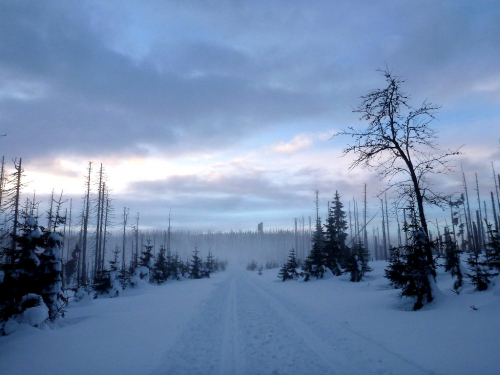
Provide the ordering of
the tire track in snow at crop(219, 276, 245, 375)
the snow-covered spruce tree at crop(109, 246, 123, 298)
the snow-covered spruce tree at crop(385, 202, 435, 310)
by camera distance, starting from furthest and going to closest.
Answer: the snow-covered spruce tree at crop(109, 246, 123, 298) < the snow-covered spruce tree at crop(385, 202, 435, 310) < the tire track in snow at crop(219, 276, 245, 375)

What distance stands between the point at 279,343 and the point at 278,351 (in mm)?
697

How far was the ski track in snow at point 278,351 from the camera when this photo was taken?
19.6ft

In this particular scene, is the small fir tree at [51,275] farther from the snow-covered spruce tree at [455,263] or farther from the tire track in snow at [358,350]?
the snow-covered spruce tree at [455,263]

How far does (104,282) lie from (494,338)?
79.2ft

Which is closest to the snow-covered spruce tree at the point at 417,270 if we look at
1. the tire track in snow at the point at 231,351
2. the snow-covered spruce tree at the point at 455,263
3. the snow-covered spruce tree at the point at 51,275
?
the snow-covered spruce tree at the point at 455,263

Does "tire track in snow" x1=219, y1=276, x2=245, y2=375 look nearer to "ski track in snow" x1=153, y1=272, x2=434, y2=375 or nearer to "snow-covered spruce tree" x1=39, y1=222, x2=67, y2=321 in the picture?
"ski track in snow" x1=153, y1=272, x2=434, y2=375

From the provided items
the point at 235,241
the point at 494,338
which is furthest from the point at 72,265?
the point at 235,241

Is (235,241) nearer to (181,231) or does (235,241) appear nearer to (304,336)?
(181,231)

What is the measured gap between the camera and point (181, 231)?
189875mm

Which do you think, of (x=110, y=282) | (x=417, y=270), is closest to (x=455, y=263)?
(x=417, y=270)

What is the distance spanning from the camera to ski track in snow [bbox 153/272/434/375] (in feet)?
19.6

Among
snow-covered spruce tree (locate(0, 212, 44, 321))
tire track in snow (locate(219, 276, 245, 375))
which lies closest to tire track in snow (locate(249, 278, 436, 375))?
tire track in snow (locate(219, 276, 245, 375))

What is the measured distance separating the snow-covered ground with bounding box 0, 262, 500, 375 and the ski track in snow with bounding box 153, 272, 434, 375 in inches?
1.0

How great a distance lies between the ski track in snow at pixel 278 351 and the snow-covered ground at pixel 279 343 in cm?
3
